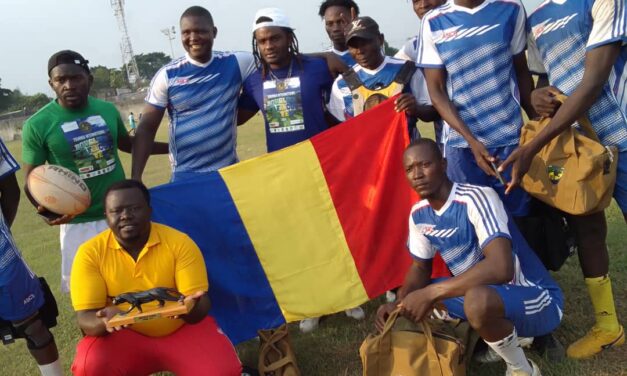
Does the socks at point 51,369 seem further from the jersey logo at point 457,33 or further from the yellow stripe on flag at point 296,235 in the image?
the jersey logo at point 457,33

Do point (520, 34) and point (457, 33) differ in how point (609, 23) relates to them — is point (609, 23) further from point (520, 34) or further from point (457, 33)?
point (457, 33)

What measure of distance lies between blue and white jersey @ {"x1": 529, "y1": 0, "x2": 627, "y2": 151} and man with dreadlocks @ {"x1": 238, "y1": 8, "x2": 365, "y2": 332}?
66.3 inches

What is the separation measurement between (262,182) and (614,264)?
3308mm

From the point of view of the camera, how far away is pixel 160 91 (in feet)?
14.7

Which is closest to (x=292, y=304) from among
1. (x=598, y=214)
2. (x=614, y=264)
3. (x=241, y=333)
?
(x=241, y=333)

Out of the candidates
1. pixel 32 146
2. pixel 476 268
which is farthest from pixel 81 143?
pixel 476 268

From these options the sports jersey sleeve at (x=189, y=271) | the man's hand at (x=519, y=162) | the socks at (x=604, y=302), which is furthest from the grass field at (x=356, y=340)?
the man's hand at (x=519, y=162)

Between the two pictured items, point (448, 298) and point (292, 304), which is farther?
point (292, 304)

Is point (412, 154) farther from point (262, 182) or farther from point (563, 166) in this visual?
point (262, 182)

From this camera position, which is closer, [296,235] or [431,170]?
[431,170]

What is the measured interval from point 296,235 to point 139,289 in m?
1.24

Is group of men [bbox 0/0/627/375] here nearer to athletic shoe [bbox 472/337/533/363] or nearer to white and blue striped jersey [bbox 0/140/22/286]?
white and blue striped jersey [bbox 0/140/22/286]

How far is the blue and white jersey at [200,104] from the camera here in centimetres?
447

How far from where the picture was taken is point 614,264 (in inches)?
201
